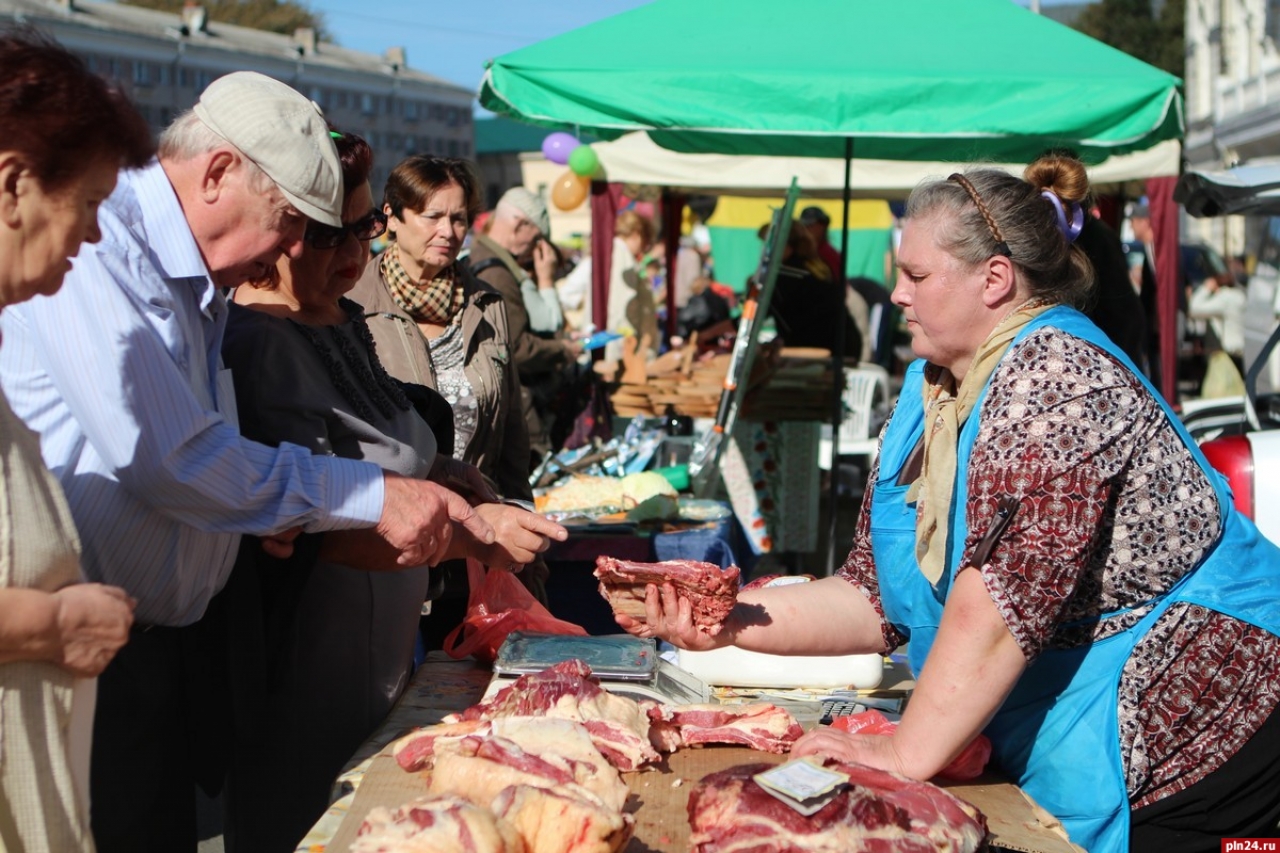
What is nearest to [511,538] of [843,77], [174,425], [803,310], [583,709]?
[583,709]

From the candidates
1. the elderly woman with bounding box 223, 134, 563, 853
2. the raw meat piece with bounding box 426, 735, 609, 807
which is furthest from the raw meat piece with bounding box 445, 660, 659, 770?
the elderly woman with bounding box 223, 134, 563, 853

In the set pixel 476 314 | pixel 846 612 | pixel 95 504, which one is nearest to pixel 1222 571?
pixel 846 612

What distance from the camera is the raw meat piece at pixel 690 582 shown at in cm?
258

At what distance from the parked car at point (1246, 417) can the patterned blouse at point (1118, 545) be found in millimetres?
2130

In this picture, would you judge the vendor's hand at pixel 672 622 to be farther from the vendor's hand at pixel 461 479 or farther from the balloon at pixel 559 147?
the balloon at pixel 559 147

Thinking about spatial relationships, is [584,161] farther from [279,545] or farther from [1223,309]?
[1223,309]

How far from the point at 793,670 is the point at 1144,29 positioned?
4954 centimetres

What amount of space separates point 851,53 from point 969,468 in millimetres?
3250

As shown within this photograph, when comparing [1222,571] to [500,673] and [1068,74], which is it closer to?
[500,673]

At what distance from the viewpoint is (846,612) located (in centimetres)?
270

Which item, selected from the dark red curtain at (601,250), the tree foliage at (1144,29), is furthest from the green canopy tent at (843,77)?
the tree foliage at (1144,29)

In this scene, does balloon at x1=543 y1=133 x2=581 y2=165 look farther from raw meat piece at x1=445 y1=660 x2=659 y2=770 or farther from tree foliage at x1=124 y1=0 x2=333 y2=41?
tree foliage at x1=124 y1=0 x2=333 y2=41

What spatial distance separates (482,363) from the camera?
14.4 ft

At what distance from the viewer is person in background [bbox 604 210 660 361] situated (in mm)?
10836
